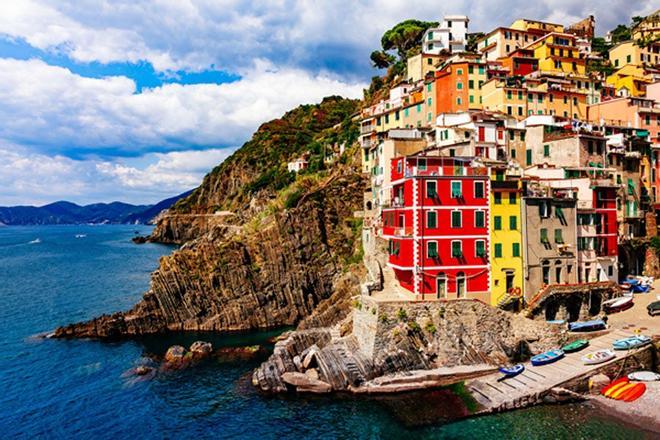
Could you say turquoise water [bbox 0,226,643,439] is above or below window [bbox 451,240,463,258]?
below

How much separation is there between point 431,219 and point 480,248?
17.7ft

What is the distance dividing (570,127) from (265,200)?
65.7 meters

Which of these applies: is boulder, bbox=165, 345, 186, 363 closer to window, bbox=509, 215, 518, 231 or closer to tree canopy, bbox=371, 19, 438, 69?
window, bbox=509, 215, 518, 231

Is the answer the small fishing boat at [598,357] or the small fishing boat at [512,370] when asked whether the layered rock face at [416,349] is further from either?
the small fishing boat at [598,357]

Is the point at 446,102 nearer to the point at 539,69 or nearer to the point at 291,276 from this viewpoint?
the point at 539,69

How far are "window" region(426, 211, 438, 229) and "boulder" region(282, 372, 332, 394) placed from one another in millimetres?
16384

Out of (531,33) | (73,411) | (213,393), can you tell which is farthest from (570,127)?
(73,411)

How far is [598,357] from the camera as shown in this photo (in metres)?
36.8

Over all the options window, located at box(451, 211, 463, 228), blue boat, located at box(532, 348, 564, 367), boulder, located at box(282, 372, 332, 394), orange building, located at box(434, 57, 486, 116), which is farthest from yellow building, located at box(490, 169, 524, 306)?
orange building, located at box(434, 57, 486, 116)

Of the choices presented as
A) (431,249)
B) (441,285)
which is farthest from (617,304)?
(431,249)

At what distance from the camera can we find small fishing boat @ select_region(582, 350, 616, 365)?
3662 cm

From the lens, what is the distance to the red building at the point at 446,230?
138 ft

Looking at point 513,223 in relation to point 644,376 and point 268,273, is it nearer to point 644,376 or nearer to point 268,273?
point 644,376

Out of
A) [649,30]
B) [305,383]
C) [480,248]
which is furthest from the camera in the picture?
[649,30]
